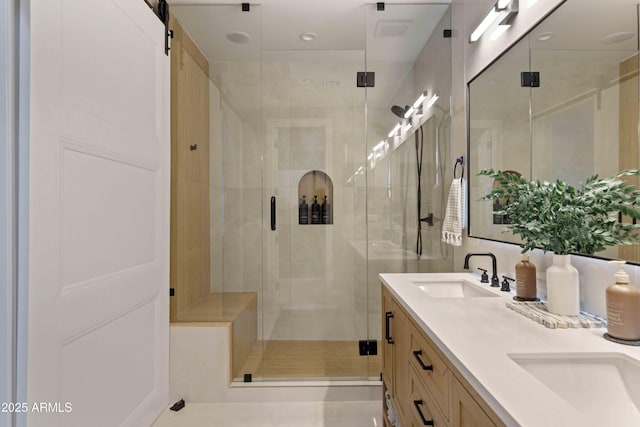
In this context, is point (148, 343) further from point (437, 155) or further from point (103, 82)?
point (437, 155)

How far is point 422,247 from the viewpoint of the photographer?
2514 millimetres

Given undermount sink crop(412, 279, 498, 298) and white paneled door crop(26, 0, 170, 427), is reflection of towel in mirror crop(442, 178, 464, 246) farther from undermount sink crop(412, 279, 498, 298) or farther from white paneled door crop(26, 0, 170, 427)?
white paneled door crop(26, 0, 170, 427)

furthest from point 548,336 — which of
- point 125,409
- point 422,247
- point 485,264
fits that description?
point 125,409

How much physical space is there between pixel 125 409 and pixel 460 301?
1653 millimetres

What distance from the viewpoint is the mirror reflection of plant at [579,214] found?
0.93 m

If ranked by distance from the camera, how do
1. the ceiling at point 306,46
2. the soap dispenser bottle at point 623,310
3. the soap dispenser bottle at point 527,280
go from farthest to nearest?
the ceiling at point 306,46 < the soap dispenser bottle at point 527,280 < the soap dispenser bottle at point 623,310

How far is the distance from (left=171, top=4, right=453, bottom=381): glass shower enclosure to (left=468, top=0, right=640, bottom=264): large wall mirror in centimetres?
78

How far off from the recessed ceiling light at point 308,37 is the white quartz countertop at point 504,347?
211cm

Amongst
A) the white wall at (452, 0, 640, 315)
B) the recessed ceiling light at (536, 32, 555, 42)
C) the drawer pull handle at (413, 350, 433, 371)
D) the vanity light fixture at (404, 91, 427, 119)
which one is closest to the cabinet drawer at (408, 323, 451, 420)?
the drawer pull handle at (413, 350, 433, 371)

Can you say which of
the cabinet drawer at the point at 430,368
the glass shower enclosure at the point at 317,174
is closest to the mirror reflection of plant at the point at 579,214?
the cabinet drawer at the point at 430,368

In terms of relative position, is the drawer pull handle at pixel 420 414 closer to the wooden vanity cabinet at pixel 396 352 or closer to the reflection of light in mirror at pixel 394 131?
the wooden vanity cabinet at pixel 396 352

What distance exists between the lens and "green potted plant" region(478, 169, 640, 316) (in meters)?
0.94

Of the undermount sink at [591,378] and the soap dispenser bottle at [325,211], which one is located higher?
Result: the soap dispenser bottle at [325,211]

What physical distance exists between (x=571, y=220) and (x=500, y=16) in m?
1.18
